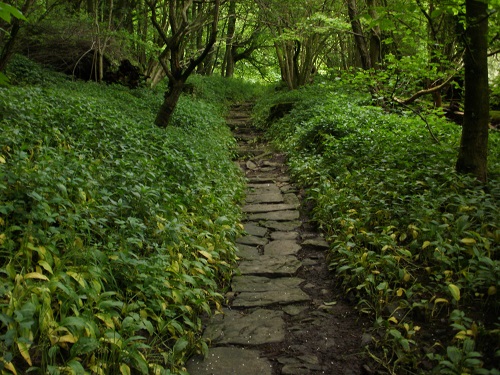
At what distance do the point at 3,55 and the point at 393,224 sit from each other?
8.61 metres

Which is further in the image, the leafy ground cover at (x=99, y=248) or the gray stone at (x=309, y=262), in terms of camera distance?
the gray stone at (x=309, y=262)

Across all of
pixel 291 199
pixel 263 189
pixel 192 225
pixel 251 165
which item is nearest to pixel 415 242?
pixel 192 225

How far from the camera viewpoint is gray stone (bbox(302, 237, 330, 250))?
5.17m

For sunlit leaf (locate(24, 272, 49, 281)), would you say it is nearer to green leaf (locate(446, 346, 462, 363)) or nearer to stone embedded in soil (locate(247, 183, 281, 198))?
green leaf (locate(446, 346, 462, 363))

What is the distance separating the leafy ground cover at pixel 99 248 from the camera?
252 centimetres

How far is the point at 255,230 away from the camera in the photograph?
587cm

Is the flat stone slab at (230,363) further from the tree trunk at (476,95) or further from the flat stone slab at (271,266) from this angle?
the tree trunk at (476,95)

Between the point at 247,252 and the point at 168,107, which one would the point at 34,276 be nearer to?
the point at 247,252

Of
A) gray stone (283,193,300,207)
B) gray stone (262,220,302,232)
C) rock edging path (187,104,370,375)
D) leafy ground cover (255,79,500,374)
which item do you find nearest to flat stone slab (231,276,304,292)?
rock edging path (187,104,370,375)

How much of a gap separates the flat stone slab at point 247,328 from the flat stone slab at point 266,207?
9.66 feet

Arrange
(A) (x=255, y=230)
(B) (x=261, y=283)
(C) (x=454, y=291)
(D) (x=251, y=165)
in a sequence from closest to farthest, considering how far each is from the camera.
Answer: (C) (x=454, y=291) < (B) (x=261, y=283) < (A) (x=255, y=230) < (D) (x=251, y=165)

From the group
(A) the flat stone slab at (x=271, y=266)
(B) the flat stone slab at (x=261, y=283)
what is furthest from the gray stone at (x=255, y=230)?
(B) the flat stone slab at (x=261, y=283)

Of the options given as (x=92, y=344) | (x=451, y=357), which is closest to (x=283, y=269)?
(x=451, y=357)

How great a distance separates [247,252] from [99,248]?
2.08m
